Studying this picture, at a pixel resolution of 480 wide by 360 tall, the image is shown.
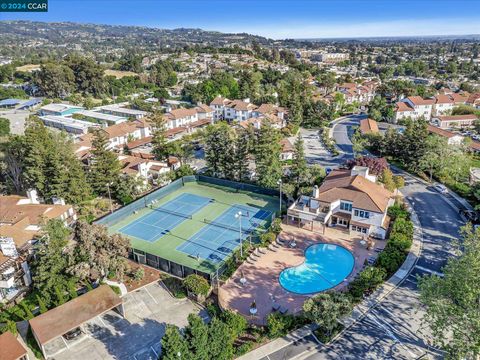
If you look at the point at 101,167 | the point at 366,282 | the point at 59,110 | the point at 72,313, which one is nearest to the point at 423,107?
the point at 366,282

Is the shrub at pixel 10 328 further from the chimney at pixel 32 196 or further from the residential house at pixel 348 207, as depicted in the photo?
A: the residential house at pixel 348 207

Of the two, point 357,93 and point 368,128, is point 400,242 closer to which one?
point 368,128

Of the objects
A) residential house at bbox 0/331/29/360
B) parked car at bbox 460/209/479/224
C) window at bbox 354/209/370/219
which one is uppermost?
window at bbox 354/209/370/219

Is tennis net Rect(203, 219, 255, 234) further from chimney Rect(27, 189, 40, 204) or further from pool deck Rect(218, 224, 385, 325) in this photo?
chimney Rect(27, 189, 40, 204)

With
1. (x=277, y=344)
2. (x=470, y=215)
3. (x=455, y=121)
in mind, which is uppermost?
(x=455, y=121)

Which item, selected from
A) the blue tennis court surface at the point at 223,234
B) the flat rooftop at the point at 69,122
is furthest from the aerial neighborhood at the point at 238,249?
the flat rooftop at the point at 69,122

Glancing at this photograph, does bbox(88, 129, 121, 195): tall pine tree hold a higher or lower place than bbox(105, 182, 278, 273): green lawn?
higher

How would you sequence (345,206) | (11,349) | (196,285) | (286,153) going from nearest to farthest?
(11,349) < (196,285) < (345,206) < (286,153)

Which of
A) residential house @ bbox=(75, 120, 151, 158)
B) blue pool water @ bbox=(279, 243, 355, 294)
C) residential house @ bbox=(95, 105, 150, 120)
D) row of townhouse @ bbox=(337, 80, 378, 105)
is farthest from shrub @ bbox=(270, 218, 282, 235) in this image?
row of townhouse @ bbox=(337, 80, 378, 105)
